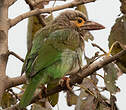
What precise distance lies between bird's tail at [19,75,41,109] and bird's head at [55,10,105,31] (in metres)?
0.91

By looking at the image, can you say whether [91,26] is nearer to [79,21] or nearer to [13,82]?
[79,21]

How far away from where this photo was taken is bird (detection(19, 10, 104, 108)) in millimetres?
2617

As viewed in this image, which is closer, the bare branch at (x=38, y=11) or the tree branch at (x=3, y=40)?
the tree branch at (x=3, y=40)

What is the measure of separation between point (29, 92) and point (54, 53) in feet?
1.71

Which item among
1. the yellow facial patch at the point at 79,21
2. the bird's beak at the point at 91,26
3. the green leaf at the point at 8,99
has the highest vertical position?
the yellow facial patch at the point at 79,21

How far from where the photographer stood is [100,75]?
2590 millimetres

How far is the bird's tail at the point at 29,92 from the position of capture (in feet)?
7.63

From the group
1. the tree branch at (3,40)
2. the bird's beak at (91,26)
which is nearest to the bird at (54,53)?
the bird's beak at (91,26)

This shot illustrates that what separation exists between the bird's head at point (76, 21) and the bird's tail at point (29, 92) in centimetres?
91

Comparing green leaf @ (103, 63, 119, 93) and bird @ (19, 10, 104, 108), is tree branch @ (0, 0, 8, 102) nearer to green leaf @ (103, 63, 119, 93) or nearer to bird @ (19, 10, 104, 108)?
bird @ (19, 10, 104, 108)

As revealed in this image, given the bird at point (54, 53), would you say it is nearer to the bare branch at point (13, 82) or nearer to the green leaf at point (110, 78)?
the bare branch at point (13, 82)

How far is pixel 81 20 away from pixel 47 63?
0.85 m

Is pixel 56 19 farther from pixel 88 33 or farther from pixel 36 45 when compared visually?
pixel 36 45

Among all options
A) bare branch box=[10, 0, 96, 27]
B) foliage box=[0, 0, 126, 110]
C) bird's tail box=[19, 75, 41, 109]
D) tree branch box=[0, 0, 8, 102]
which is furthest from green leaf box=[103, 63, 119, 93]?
tree branch box=[0, 0, 8, 102]
